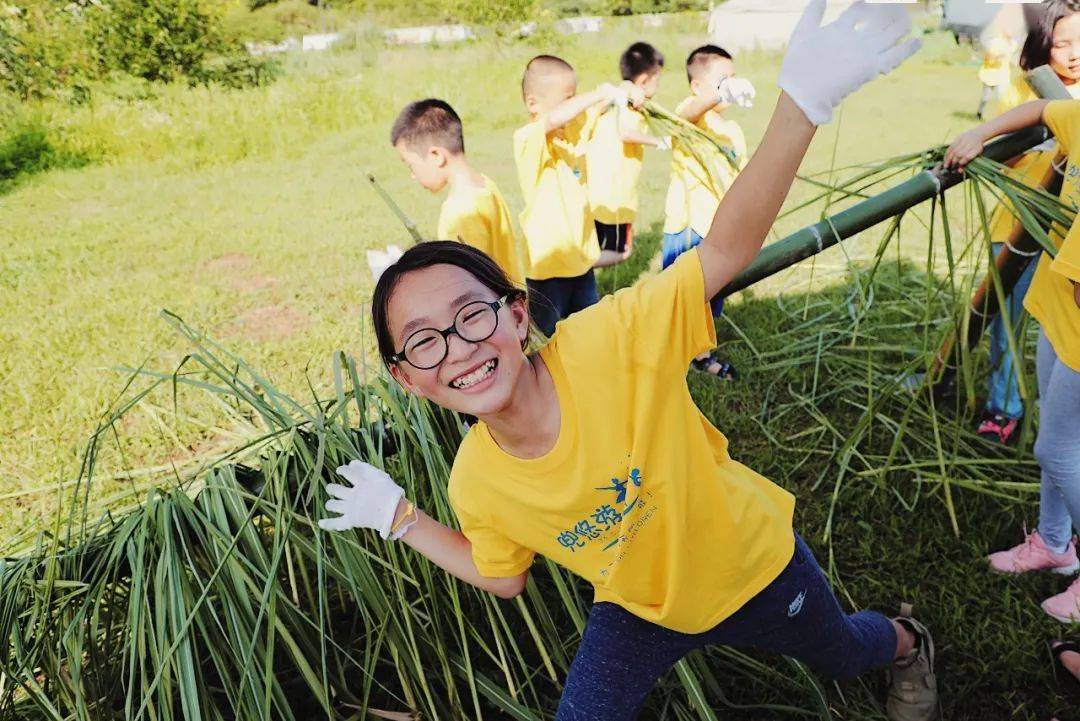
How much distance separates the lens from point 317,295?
4.70 m

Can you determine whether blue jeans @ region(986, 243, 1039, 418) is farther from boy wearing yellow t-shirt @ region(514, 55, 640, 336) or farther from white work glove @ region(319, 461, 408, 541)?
white work glove @ region(319, 461, 408, 541)

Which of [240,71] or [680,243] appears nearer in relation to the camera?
[680,243]

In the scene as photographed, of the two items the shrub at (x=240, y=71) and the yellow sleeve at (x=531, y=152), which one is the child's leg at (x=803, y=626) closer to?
the yellow sleeve at (x=531, y=152)

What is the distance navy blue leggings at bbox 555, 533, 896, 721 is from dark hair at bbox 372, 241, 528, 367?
25.0 inches

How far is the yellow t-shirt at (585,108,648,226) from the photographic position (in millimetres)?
3707

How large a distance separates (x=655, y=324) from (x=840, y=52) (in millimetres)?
450

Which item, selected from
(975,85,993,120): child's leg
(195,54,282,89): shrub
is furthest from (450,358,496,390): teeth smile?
(195,54,282,89): shrub

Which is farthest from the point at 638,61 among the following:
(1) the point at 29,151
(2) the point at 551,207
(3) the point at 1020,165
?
(1) the point at 29,151

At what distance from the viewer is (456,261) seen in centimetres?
117

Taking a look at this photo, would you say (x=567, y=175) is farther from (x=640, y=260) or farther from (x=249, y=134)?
(x=249, y=134)

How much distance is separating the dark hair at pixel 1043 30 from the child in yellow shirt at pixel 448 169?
183 cm

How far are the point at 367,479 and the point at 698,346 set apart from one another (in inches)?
26.9

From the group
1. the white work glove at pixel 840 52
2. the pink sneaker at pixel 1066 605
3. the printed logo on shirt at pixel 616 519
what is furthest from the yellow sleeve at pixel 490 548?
the pink sneaker at pixel 1066 605

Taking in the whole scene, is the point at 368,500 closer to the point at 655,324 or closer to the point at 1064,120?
the point at 655,324
